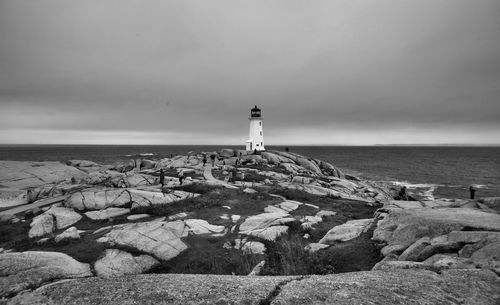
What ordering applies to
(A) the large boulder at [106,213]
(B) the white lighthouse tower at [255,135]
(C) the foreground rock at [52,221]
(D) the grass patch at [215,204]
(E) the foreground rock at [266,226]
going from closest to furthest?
(E) the foreground rock at [266,226]
(C) the foreground rock at [52,221]
(A) the large boulder at [106,213]
(D) the grass patch at [215,204]
(B) the white lighthouse tower at [255,135]

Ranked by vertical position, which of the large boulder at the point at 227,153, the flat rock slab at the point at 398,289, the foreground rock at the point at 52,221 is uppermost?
the large boulder at the point at 227,153

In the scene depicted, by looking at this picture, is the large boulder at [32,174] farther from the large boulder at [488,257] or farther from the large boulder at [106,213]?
the large boulder at [488,257]

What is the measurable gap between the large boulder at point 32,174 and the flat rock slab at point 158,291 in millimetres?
41153

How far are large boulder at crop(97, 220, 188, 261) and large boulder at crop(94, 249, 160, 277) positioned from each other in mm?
608

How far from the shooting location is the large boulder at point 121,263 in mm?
12078

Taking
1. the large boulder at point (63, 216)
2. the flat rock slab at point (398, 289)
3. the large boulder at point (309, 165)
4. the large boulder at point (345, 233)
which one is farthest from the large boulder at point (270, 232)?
the large boulder at point (309, 165)

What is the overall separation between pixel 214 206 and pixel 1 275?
16.0 meters

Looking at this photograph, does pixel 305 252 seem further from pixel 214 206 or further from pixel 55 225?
pixel 55 225

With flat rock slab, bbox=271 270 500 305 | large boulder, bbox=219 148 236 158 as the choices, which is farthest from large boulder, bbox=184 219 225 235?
large boulder, bbox=219 148 236 158

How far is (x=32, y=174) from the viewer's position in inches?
1905

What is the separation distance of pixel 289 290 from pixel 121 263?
9.48 m

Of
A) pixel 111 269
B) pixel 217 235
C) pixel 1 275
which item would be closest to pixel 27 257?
pixel 1 275

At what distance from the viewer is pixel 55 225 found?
63.1 ft

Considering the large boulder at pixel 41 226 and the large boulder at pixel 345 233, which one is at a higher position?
the large boulder at pixel 345 233
